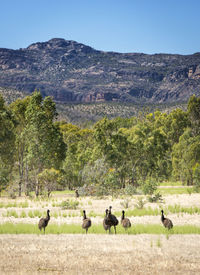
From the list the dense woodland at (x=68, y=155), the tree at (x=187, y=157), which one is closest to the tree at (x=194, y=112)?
the dense woodland at (x=68, y=155)

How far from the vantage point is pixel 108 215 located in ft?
50.4

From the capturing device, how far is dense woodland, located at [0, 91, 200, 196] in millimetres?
40844

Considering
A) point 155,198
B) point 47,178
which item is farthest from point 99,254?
point 47,178

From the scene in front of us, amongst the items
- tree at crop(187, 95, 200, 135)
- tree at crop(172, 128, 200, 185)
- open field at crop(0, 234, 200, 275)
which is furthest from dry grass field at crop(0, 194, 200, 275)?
tree at crop(187, 95, 200, 135)

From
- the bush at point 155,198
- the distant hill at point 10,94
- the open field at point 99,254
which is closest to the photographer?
the open field at point 99,254

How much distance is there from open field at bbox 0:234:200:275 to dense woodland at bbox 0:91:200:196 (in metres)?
21.5

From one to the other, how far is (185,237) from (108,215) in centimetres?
304

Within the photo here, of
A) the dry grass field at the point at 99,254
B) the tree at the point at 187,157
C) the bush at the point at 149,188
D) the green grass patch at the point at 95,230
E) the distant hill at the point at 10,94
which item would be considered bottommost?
the dry grass field at the point at 99,254

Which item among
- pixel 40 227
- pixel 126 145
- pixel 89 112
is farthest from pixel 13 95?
pixel 40 227

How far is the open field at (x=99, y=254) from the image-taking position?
10789 mm

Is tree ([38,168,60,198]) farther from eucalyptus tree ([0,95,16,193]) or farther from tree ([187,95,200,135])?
tree ([187,95,200,135])

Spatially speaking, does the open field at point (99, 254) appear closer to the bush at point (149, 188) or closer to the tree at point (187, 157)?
the bush at point (149, 188)

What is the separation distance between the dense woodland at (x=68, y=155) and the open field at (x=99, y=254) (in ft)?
70.5

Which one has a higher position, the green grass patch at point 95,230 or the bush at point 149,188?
the bush at point 149,188
